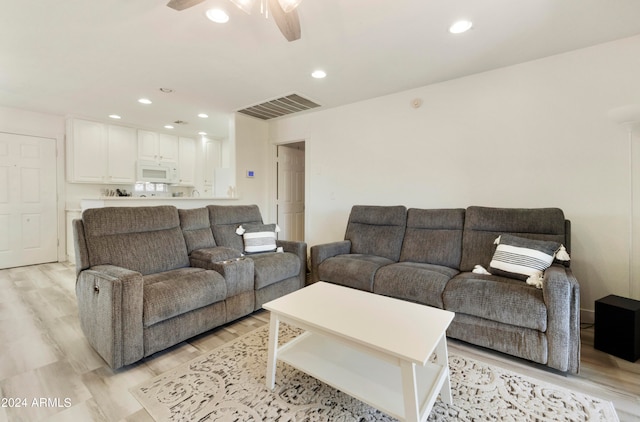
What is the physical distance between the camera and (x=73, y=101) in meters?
3.84

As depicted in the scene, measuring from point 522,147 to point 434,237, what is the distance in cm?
121

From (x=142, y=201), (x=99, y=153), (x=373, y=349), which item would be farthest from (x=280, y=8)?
(x=99, y=153)

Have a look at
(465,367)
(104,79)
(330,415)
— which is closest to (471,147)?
(465,367)

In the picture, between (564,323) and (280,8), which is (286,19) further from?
(564,323)

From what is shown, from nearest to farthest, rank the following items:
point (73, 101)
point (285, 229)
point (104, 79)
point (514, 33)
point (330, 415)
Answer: point (330, 415), point (514, 33), point (104, 79), point (73, 101), point (285, 229)

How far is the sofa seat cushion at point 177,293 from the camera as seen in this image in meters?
1.84

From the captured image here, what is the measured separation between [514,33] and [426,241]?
Answer: 187cm

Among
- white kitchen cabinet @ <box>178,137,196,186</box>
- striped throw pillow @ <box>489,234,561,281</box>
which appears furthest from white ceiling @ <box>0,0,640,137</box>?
white kitchen cabinet @ <box>178,137,196,186</box>

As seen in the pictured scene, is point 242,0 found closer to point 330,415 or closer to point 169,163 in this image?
point 330,415

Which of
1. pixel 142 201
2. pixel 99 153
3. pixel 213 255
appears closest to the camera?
pixel 213 255

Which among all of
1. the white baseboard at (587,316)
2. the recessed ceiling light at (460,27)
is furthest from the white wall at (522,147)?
the recessed ceiling light at (460,27)

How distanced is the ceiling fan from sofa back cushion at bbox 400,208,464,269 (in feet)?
6.90

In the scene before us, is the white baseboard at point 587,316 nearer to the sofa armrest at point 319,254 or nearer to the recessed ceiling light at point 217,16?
the sofa armrest at point 319,254

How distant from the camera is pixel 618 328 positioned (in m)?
1.91
